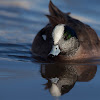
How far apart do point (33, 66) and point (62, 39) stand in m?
1.06

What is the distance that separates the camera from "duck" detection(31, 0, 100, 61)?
20.3ft

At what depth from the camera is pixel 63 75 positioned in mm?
4883

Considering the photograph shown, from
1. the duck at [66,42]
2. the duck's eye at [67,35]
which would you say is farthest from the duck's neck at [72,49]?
the duck's eye at [67,35]

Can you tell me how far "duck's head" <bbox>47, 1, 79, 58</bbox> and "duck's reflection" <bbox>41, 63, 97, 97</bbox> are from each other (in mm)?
373

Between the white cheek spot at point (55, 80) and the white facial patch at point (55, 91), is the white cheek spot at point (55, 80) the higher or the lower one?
the higher one

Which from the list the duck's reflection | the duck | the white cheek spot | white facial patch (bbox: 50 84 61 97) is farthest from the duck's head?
white facial patch (bbox: 50 84 61 97)

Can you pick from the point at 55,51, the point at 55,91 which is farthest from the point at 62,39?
the point at 55,91

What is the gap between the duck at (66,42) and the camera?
6184 mm

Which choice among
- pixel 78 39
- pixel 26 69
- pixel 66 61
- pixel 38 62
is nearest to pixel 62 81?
pixel 26 69

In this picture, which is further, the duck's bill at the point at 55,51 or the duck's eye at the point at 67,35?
the duck's eye at the point at 67,35

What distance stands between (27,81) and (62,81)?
470 millimetres

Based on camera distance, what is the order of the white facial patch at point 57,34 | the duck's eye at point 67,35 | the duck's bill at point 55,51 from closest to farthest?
1. the duck's bill at point 55,51
2. the white facial patch at point 57,34
3. the duck's eye at point 67,35

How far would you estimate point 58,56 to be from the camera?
6465 mm

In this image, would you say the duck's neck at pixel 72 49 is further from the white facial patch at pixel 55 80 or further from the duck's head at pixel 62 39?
the white facial patch at pixel 55 80
